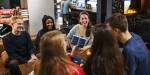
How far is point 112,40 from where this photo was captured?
2723mm

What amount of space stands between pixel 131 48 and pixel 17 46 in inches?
107

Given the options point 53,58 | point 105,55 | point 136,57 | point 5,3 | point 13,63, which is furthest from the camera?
point 5,3

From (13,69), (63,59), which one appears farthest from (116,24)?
(13,69)

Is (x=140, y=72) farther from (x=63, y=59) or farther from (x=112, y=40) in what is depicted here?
(x=63, y=59)

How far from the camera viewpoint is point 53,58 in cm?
240

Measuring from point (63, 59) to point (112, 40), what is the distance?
53 cm

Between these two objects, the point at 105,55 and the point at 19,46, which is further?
the point at 19,46

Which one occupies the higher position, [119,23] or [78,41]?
[119,23]

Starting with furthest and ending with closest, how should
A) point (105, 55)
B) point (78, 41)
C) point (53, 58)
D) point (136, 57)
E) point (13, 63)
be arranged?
point (13, 63) < point (78, 41) < point (136, 57) < point (105, 55) < point (53, 58)

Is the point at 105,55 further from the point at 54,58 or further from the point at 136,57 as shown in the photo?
the point at 54,58

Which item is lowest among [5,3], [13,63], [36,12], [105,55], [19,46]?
[13,63]

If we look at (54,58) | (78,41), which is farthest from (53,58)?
(78,41)

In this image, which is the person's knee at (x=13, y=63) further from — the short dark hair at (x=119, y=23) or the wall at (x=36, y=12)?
the short dark hair at (x=119, y=23)

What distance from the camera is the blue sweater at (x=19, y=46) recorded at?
202 inches
